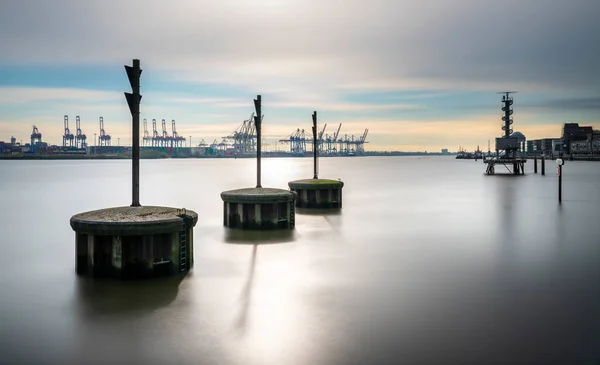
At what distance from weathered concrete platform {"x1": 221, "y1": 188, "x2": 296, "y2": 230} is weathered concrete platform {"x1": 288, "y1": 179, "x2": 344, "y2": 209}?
28.6 ft

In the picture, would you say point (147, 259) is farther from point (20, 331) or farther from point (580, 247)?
point (580, 247)

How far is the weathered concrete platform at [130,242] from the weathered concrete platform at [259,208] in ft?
26.6

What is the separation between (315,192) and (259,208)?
10.3m

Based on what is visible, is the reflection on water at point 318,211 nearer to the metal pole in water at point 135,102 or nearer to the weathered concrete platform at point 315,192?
the weathered concrete platform at point 315,192

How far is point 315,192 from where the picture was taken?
32312mm

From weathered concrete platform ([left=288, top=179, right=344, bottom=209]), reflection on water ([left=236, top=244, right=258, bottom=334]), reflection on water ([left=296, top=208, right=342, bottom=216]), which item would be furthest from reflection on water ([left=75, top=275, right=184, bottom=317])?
weathered concrete platform ([left=288, top=179, right=344, bottom=209])

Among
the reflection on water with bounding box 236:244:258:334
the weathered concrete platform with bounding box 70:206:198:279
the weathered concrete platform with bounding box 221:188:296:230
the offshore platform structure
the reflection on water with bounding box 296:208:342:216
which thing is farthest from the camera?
the offshore platform structure

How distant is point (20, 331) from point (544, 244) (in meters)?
19.3

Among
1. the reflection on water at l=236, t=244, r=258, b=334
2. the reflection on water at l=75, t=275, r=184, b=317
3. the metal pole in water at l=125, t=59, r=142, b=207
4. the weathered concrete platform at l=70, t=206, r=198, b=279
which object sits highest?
the metal pole in water at l=125, t=59, r=142, b=207

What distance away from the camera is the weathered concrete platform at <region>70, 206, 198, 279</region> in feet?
42.5

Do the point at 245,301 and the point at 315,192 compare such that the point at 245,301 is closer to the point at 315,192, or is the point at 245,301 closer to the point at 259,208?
the point at 259,208

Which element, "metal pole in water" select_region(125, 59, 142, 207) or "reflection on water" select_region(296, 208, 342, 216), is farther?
"reflection on water" select_region(296, 208, 342, 216)

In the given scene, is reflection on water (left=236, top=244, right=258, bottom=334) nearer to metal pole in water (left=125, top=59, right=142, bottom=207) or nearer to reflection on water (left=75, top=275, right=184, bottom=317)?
reflection on water (left=75, top=275, right=184, bottom=317)

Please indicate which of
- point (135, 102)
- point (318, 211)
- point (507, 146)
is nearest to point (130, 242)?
point (135, 102)
